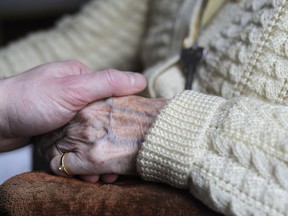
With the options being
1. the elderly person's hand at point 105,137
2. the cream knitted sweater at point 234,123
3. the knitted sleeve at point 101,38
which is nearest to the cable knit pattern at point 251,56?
the cream knitted sweater at point 234,123

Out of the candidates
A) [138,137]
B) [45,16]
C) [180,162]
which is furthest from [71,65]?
[45,16]

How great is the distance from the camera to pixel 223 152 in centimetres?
63

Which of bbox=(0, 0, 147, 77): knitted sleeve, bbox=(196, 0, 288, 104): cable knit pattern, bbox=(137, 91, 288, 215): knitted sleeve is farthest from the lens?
bbox=(0, 0, 147, 77): knitted sleeve

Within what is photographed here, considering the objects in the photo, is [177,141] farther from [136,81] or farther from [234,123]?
[136,81]

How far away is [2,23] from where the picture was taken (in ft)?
9.36

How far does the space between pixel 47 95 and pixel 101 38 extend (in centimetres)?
70

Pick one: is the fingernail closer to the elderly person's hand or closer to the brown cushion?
the elderly person's hand

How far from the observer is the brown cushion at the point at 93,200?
0.60m

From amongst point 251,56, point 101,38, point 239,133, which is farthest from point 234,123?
point 101,38

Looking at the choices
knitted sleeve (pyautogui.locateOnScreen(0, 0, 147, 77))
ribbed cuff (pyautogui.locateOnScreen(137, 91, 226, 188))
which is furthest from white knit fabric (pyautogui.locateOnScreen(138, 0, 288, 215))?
knitted sleeve (pyautogui.locateOnScreen(0, 0, 147, 77))

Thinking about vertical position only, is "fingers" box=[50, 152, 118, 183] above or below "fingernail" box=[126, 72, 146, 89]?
below

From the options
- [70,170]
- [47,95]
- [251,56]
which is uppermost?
[251,56]

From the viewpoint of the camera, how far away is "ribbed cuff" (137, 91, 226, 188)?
64cm

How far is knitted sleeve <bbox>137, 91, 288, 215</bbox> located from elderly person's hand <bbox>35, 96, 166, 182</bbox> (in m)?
0.05
